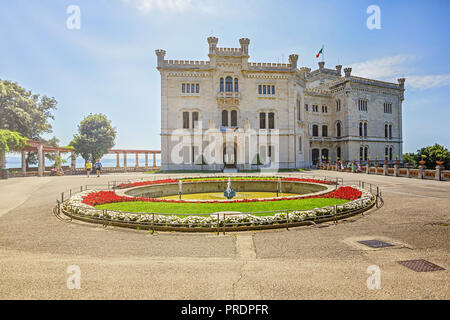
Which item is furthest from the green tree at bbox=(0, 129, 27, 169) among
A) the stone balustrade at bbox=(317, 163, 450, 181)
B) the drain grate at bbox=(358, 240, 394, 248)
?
the stone balustrade at bbox=(317, 163, 450, 181)

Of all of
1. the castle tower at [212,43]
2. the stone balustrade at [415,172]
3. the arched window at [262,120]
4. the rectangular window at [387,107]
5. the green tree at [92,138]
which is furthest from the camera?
the rectangular window at [387,107]

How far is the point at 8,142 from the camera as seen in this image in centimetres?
3139

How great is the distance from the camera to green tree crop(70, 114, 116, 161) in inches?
1775

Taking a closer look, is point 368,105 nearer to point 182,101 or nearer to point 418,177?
point 418,177

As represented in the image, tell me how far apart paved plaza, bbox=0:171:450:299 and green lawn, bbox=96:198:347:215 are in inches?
92.4

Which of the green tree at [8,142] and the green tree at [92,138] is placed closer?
the green tree at [8,142]

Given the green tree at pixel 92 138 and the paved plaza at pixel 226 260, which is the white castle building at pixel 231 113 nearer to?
the green tree at pixel 92 138

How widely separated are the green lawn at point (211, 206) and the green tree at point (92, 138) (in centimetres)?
3728

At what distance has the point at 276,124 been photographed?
4222 centimetres

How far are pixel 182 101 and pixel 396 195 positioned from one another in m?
32.5

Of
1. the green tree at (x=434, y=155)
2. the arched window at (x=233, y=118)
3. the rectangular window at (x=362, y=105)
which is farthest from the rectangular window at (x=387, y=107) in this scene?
the arched window at (x=233, y=118)

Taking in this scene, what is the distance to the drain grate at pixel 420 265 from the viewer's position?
5645 mm

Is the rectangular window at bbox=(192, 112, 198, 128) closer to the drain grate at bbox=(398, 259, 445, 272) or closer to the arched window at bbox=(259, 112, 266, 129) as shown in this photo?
the arched window at bbox=(259, 112, 266, 129)

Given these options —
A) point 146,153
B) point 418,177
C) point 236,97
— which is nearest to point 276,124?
point 236,97
